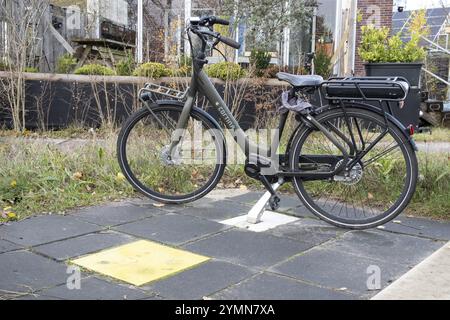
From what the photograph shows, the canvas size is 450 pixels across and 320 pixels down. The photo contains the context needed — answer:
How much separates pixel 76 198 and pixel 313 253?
195 cm

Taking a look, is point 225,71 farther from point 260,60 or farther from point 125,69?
point 125,69

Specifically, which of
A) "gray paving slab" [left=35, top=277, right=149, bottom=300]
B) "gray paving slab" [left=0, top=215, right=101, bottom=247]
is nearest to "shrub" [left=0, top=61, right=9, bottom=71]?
"gray paving slab" [left=0, top=215, right=101, bottom=247]

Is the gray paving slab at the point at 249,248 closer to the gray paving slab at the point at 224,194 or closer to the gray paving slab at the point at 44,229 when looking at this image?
the gray paving slab at the point at 44,229

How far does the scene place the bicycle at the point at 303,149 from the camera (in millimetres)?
3433

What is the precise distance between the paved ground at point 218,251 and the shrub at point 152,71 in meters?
4.36

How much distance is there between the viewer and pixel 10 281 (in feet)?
8.35

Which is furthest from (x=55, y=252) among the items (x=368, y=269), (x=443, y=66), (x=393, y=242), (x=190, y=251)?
(x=443, y=66)

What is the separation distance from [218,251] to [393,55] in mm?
6505

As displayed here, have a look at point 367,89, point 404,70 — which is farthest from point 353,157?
point 404,70

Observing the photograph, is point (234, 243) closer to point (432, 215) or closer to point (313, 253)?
point (313, 253)

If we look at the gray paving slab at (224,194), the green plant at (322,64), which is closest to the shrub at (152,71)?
the green plant at (322,64)

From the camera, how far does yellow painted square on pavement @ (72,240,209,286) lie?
8.83 feet

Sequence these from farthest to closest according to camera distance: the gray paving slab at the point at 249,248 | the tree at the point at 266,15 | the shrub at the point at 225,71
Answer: the tree at the point at 266,15, the shrub at the point at 225,71, the gray paving slab at the point at 249,248

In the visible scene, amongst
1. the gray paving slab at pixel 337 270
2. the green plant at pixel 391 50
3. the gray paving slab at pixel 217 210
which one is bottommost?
the gray paving slab at pixel 337 270
